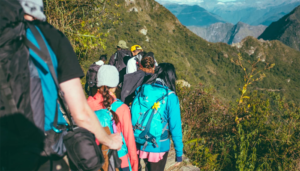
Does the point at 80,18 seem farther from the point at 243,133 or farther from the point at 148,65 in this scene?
the point at 243,133

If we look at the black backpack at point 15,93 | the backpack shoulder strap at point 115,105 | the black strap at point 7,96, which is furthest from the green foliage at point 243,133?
the black strap at point 7,96

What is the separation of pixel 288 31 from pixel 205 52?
431 feet

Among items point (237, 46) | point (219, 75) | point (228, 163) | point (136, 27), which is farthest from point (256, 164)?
point (237, 46)

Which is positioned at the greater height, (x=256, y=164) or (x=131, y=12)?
(x=131, y=12)

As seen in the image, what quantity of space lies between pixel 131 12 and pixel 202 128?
6420 cm

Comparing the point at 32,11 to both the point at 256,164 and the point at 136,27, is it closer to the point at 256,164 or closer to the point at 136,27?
the point at 256,164

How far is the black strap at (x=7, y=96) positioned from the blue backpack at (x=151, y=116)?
4.84ft

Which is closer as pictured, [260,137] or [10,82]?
[10,82]

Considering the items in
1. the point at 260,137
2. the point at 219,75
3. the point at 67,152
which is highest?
the point at 67,152

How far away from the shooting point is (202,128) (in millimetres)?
4070

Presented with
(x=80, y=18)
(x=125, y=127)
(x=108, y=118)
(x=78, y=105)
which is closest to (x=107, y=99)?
(x=108, y=118)

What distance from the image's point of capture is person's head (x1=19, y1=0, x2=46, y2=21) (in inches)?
34.8

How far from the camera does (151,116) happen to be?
211cm

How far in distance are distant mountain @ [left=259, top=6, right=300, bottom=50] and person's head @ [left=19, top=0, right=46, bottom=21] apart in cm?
19518
